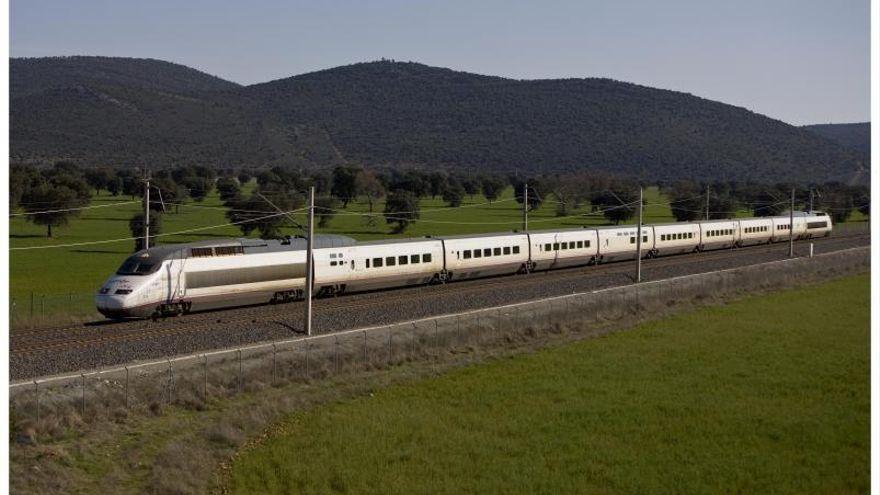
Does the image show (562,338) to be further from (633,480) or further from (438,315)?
(633,480)

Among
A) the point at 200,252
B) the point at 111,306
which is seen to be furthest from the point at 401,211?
the point at 111,306

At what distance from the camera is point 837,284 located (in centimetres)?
6391

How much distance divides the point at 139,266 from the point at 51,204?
2529 inches

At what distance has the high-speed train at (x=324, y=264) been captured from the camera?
128 ft

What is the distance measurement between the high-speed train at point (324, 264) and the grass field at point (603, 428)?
11540 mm

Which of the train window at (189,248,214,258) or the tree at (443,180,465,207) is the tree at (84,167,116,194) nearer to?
the tree at (443,180,465,207)

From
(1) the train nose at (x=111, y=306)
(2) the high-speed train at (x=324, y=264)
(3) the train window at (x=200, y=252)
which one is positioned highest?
(3) the train window at (x=200, y=252)

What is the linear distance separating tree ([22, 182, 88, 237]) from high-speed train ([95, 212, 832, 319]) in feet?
161

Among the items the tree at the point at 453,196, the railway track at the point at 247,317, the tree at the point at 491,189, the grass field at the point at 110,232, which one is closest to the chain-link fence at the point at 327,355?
the railway track at the point at 247,317

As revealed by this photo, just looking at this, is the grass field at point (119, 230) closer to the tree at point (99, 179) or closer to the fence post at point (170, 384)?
the tree at point (99, 179)

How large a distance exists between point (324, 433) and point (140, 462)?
4.97 m

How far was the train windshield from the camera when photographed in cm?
3878

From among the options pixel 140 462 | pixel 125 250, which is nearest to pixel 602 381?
pixel 140 462

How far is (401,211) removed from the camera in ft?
355
